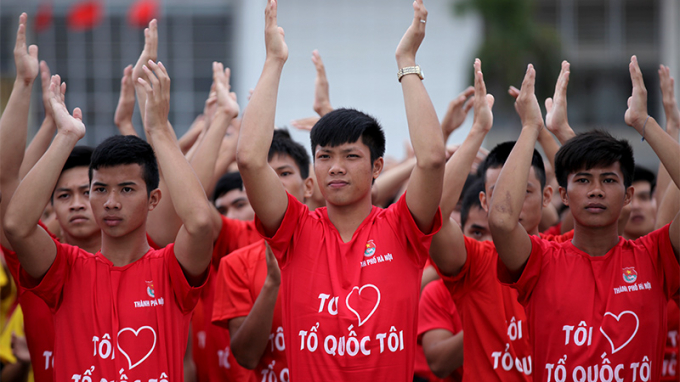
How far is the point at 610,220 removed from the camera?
3.60 m

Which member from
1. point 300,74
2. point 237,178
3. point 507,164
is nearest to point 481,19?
point 300,74

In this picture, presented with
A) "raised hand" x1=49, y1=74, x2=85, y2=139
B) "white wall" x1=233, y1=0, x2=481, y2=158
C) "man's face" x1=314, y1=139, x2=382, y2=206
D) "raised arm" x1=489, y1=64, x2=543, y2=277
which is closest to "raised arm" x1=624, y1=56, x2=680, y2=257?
"raised arm" x1=489, y1=64, x2=543, y2=277

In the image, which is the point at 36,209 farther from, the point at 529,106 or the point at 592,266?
the point at 592,266

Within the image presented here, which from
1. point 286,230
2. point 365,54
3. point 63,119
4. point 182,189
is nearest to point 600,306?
point 286,230

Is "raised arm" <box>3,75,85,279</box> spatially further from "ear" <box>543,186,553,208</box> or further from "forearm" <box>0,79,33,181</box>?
"ear" <box>543,186,553,208</box>

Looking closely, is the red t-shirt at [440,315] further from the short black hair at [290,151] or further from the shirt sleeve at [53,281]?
the shirt sleeve at [53,281]

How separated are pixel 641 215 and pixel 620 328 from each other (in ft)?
6.68

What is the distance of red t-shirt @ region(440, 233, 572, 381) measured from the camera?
13.0 feet

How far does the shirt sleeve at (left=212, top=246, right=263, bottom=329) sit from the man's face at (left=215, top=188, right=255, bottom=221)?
3.33ft

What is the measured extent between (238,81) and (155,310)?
17069 mm

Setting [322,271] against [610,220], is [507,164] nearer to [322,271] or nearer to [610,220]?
[610,220]

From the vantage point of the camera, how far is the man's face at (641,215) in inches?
206

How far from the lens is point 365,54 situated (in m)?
18.2

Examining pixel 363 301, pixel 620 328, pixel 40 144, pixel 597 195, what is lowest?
pixel 620 328
